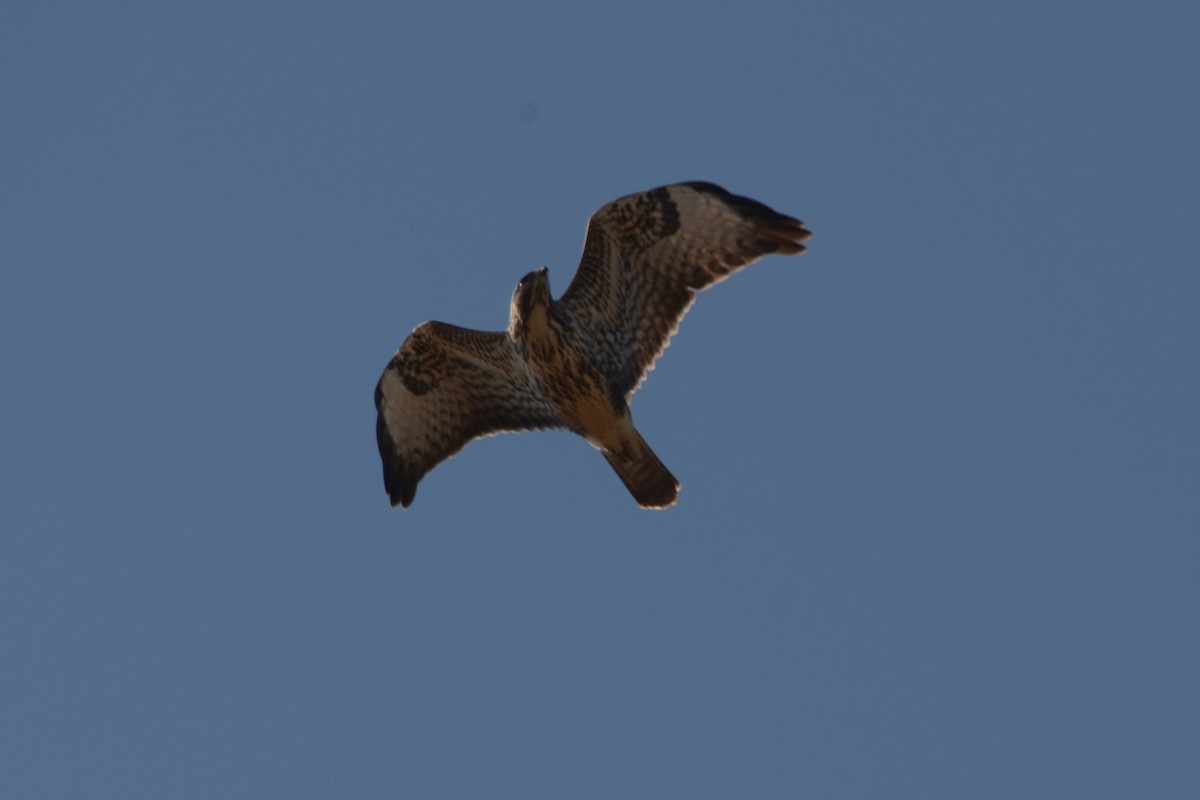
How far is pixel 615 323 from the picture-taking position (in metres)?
12.3

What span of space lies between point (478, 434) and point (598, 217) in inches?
71.5

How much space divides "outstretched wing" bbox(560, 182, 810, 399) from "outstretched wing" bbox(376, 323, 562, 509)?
663 mm

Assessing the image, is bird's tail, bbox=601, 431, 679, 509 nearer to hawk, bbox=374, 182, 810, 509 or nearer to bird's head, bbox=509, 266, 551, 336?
hawk, bbox=374, 182, 810, 509

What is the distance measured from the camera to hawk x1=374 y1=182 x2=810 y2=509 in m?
12.1

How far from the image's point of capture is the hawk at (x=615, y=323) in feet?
39.7

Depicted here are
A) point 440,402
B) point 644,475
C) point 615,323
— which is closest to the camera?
point 615,323

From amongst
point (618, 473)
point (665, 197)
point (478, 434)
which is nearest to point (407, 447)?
point (478, 434)

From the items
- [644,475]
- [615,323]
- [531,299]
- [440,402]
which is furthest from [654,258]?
[440,402]

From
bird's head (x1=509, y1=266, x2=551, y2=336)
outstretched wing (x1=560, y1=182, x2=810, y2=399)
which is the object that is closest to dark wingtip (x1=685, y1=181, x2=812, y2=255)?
outstretched wing (x1=560, y1=182, x2=810, y2=399)

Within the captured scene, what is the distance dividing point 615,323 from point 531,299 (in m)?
0.68

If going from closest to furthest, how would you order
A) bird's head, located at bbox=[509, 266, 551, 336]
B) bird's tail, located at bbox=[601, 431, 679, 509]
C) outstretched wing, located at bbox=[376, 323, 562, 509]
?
bird's head, located at bbox=[509, 266, 551, 336] < bird's tail, located at bbox=[601, 431, 679, 509] < outstretched wing, located at bbox=[376, 323, 562, 509]

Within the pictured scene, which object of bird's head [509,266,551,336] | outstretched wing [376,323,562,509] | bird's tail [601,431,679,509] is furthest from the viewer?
outstretched wing [376,323,562,509]

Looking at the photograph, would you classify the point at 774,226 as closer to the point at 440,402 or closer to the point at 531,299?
the point at 531,299

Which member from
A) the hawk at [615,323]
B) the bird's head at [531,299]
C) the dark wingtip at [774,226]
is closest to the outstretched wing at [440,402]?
the hawk at [615,323]
